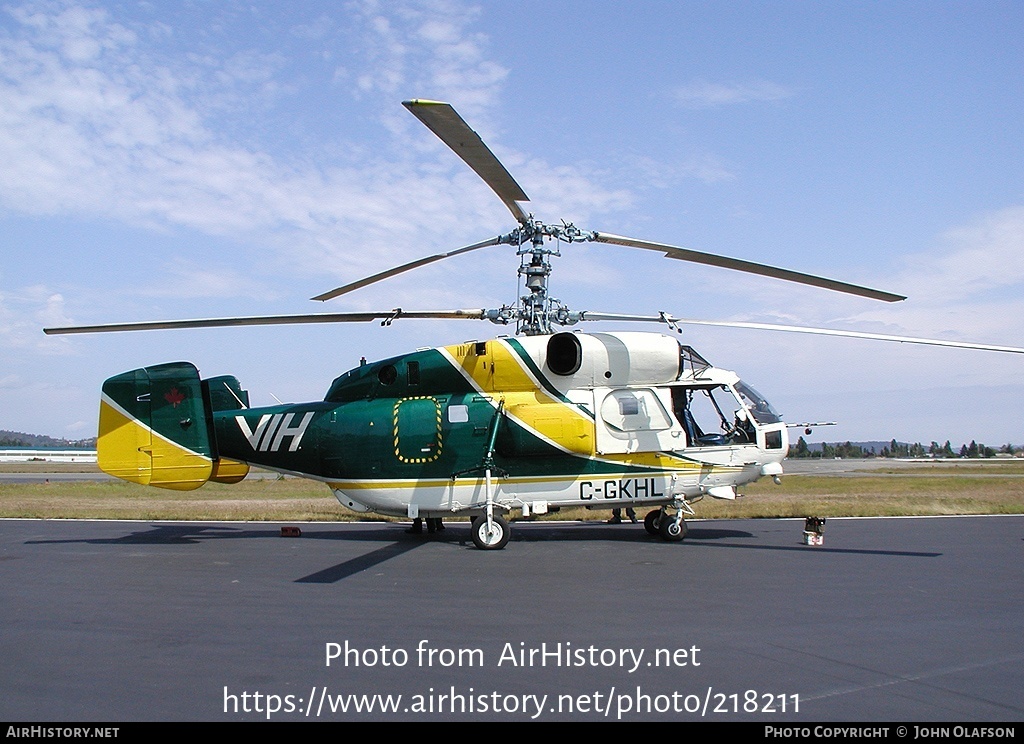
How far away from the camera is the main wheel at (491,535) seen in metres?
14.5

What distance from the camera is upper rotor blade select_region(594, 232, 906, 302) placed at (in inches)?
487

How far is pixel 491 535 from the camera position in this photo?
14586mm

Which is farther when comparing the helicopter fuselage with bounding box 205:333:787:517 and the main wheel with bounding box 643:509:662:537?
the main wheel with bounding box 643:509:662:537

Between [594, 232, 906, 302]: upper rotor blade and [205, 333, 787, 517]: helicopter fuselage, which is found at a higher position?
[594, 232, 906, 302]: upper rotor blade

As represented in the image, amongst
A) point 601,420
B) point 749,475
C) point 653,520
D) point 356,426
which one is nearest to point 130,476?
point 356,426

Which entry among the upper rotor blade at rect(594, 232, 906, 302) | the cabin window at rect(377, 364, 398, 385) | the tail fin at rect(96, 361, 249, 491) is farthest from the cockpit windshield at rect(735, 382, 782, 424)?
the tail fin at rect(96, 361, 249, 491)

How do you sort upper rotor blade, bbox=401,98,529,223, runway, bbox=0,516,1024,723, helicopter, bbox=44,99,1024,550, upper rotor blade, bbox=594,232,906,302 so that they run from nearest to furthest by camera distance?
runway, bbox=0,516,1024,723
upper rotor blade, bbox=401,98,529,223
upper rotor blade, bbox=594,232,906,302
helicopter, bbox=44,99,1024,550

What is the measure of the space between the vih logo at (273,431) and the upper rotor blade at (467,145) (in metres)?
7.56

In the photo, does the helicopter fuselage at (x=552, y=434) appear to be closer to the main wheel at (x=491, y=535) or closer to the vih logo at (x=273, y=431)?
the vih logo at (x=273, y=431)

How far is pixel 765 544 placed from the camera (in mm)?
14680

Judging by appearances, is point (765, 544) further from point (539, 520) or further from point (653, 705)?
point (653, 705)

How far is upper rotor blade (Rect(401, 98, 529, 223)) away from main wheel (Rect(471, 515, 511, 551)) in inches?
242

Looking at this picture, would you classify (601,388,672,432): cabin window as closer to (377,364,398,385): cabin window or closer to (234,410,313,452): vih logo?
(377,364,398,385): cabin window

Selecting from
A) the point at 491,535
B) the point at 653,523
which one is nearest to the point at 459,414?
the point at 491,535
